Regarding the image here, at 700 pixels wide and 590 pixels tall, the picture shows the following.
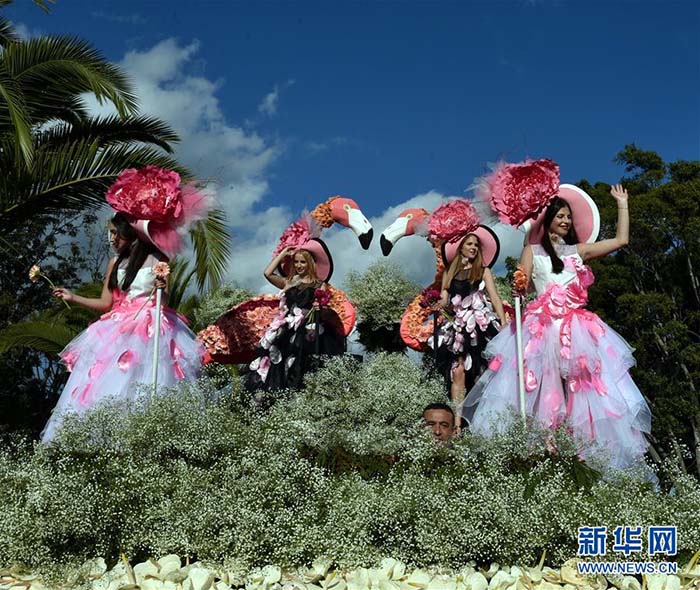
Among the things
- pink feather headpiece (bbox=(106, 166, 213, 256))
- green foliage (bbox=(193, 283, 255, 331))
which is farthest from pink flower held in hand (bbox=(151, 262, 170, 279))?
green foliage (bbox=(193, 283, 255, 331))

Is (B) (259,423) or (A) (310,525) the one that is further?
(B) (259,423)

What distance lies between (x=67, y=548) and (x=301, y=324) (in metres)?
4.01

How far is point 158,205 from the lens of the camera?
6.34m

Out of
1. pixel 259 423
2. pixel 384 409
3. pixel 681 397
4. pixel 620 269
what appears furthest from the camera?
pixel 620 269

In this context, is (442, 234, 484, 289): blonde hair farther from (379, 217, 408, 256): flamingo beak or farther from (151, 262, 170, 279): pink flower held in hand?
(151, 262, 170, 279): pink flower held in hand

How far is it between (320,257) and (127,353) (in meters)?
2.75

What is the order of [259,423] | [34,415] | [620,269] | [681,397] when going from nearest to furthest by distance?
[259,423] < [34,415] < [681,397] < [620,269]

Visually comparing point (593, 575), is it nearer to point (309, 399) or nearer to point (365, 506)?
point (365, 506)

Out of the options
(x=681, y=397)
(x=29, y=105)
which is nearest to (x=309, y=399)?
(x=29, y=105)

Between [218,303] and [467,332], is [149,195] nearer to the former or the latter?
[467,332]

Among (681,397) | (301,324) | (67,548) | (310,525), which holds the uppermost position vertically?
(681,397)

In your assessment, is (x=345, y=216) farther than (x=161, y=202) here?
Yes

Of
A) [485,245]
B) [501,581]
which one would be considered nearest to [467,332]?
[485,245]

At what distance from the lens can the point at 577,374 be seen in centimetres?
561
